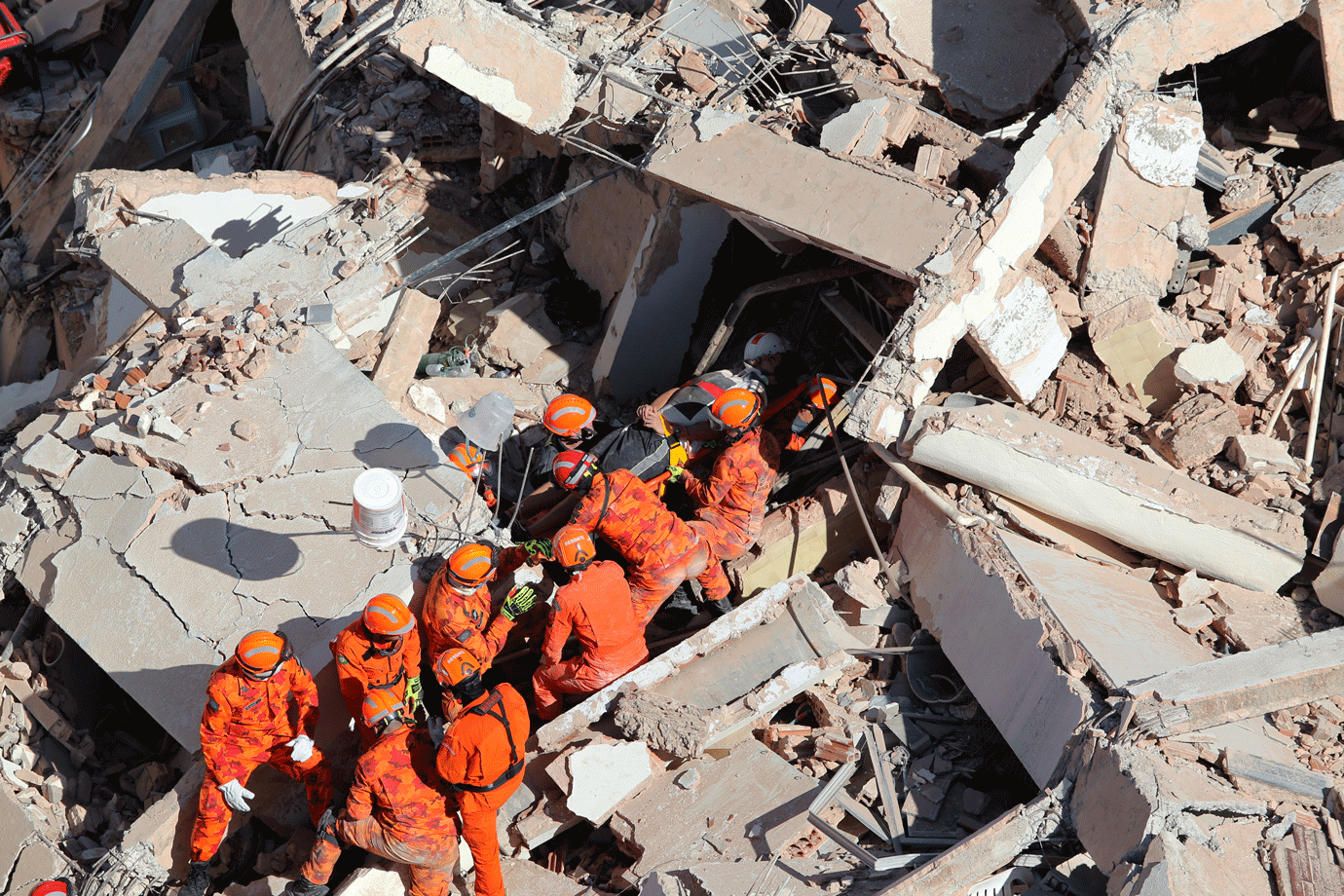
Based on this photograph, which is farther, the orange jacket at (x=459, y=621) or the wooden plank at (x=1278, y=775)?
the orange jacket at (x=459, y=621)

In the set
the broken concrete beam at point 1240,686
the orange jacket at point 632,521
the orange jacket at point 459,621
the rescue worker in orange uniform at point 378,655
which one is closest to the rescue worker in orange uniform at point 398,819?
the rescue worker in orange uniform at point 378,655

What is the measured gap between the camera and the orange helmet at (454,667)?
192 inches

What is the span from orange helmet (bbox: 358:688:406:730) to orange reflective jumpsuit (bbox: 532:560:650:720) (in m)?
0.91

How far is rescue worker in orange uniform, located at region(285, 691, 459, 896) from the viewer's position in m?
4.39

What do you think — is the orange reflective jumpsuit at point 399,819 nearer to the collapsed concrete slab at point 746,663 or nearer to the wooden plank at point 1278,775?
the collapsed concrete slab at point 746,663

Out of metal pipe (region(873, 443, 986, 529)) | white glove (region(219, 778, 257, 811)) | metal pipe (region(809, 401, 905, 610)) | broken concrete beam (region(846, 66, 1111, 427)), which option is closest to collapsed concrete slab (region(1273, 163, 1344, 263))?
broken concrete beam (region(846, 66, 1111, 427))

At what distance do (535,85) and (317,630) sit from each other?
378cm

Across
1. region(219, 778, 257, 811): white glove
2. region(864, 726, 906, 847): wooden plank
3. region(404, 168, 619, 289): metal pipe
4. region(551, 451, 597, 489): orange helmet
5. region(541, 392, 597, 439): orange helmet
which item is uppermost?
region(404, 168, 619, 289): metal pipe

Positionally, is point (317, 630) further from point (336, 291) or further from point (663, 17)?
point (663, 17)

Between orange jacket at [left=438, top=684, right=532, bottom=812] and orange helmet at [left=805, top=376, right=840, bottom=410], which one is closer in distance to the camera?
orange jacket at [left=438, top=684, right=532, bottom=812]

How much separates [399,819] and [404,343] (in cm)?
329

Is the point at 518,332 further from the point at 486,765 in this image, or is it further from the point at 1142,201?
the point at 1142,201

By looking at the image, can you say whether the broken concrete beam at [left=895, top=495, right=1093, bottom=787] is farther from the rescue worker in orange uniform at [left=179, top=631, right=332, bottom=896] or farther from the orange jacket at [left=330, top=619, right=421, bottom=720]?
the rescue worker in orange uniform at [left=179, top=631, right=332, bottom=896]

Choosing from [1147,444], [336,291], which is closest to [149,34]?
[336,291]
